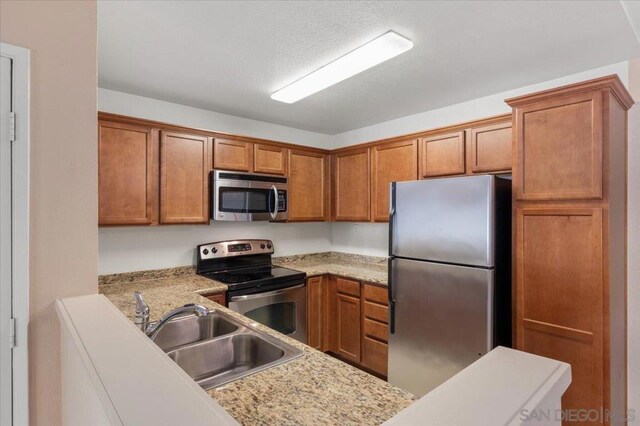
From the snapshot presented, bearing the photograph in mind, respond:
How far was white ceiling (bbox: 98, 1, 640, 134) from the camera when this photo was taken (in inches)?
65.4

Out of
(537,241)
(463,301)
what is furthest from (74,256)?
(537,241)

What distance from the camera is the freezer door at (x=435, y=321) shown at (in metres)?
2.09

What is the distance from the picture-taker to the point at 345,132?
13.9 ft

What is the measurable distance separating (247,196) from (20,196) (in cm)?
202

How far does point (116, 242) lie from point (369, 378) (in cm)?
253

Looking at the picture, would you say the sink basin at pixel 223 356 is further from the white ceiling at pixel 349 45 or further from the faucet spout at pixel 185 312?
the white ceiling at pixel 349 45

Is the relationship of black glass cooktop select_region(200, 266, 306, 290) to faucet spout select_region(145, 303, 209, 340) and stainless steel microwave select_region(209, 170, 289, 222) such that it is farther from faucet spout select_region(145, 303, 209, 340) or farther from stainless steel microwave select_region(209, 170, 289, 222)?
faucet spout select_region(145, 303, 209, 340)

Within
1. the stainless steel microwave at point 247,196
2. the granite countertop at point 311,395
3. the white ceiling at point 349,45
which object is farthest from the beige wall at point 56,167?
the stainless steel microwave at point 247,196

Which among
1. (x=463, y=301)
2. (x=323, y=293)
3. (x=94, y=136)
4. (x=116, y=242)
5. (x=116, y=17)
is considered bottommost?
(x=323, y=293)

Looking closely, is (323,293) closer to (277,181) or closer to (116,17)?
(277,181)

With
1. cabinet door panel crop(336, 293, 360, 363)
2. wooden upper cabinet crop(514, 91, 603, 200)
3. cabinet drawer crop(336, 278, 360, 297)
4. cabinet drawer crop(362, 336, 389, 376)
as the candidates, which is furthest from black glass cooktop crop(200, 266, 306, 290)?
wooden upper cabinet crop(514, 91, 603, 200)

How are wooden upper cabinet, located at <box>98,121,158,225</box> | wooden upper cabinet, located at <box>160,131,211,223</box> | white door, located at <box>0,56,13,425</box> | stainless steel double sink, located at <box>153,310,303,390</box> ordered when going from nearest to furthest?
1. white door, located at <box>0,56,13,425</box>
2. stainless steel double sink, located at <box>153,310,303,390</box>
3. wooden upper cabinet, located at <box>98,121,158,225</box>
4. wooden upper cabinet, located at <box>160,131,211,223</box>

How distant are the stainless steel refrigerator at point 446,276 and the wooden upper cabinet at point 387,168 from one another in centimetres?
65

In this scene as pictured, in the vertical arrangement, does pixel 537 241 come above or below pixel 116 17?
below
